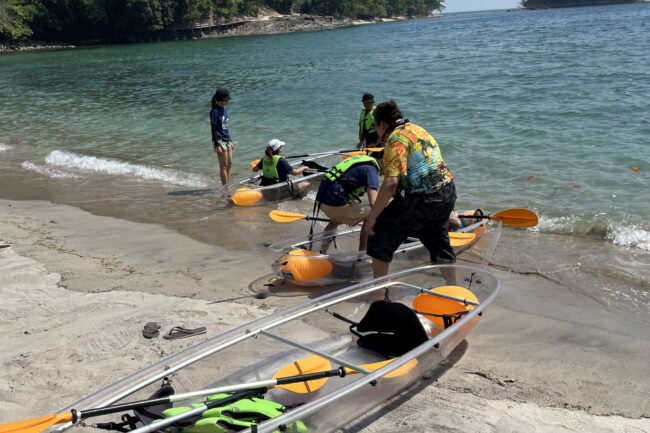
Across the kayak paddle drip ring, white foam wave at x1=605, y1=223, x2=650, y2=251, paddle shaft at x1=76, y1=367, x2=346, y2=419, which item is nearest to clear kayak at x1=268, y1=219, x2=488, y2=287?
the kayak paddle drip ring

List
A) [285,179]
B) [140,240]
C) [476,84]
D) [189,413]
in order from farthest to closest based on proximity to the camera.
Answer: [476,84] → [285,179] → [140,240] → [189,413]

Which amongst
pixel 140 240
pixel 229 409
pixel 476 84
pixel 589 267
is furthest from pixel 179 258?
pixel 476 84

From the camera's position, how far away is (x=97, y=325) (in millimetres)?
5219

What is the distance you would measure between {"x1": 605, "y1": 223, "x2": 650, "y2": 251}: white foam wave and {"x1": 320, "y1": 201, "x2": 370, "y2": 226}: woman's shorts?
12.3ft

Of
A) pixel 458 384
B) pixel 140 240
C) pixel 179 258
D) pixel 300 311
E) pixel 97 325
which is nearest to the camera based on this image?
pixel 458 384

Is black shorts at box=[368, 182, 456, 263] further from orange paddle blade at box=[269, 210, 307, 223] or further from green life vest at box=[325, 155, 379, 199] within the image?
orange paddle blade at box=[269, 210, 307, 223]

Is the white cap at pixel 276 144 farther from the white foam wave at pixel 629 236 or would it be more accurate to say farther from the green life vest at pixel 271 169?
the white foam wave at pixel 629 236

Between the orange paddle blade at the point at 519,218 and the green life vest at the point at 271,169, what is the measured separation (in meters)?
4.41

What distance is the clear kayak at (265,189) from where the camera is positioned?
9.60 metres

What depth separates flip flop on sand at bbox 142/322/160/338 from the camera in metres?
5.02

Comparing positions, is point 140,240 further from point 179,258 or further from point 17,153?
point 17,153

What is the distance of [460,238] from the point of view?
23.6 ft

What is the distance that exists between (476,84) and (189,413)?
71.8ft

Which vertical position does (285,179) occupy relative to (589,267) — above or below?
above
